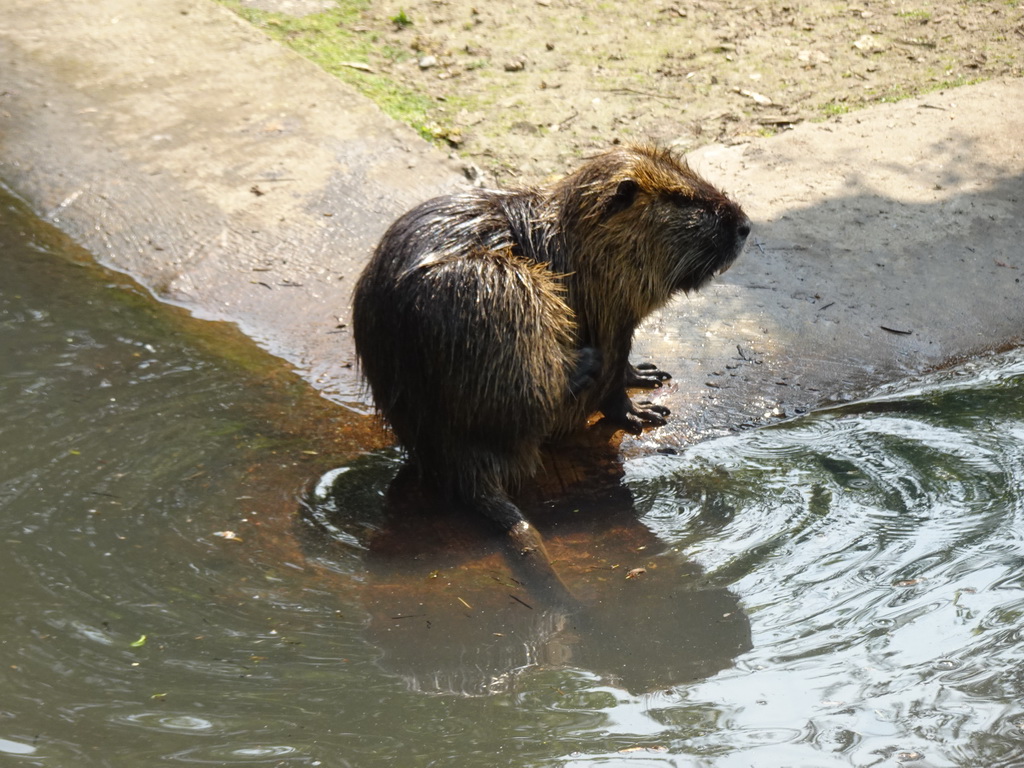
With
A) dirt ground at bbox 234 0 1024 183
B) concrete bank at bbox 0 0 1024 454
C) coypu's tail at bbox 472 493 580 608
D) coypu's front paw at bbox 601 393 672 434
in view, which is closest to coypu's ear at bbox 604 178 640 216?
coypu's front paw at bbox 601 393 672 434

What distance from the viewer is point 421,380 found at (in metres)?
3.56

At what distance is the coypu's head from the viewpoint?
3.96m

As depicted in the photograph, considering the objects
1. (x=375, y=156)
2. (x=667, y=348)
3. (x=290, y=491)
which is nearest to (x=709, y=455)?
(x=667, y=348)

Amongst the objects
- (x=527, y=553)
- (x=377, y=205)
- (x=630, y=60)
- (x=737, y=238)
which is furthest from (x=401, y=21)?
(x=527, y=553)

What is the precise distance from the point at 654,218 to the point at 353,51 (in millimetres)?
3520

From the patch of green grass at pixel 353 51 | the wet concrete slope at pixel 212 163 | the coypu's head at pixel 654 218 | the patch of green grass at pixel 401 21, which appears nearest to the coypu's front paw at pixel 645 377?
the coypu's head at pixel 654 218

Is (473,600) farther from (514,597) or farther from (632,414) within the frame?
(632,414)

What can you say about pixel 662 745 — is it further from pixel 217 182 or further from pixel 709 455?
pixel 217 182

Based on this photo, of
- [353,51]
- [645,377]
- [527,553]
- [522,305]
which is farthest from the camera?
[353,51]

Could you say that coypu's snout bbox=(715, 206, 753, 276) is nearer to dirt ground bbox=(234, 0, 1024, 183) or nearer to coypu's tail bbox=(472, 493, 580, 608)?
coypu's tail bbox=(472, 493, 580, 608)

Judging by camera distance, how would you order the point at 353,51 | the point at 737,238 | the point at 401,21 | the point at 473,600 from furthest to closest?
the point at 401,21 → the point at 353,51 → the point at 737,238 → the point at 473,600

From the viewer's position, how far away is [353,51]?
271 inches

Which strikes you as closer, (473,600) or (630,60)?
(473,600)

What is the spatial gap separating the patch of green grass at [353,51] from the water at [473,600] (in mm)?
2205
